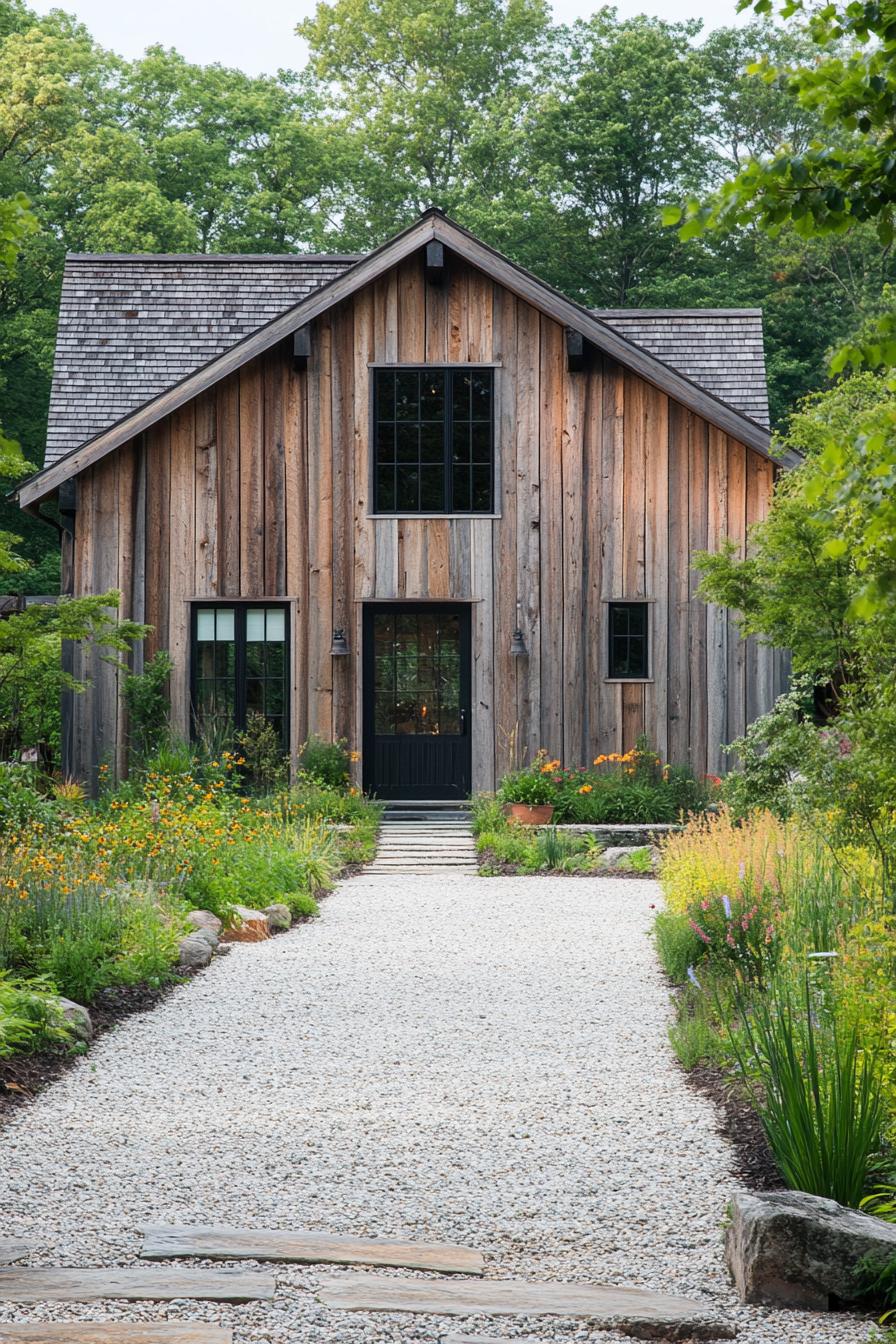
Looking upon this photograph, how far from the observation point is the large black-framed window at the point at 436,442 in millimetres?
16547

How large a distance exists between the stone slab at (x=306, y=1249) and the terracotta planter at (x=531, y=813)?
10.8m

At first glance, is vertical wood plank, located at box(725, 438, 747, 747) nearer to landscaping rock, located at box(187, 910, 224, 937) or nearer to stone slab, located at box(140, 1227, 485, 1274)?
landscaping rock, located at box(187, 910, 224, 937)

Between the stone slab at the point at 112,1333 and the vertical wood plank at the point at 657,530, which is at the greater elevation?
the vertical wood plank at the point at 657,530

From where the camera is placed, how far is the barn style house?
1633cm

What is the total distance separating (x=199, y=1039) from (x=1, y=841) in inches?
101

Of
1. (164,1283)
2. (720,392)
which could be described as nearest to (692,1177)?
(164,1283)

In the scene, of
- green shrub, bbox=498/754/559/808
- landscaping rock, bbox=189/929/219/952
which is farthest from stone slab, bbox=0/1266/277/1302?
green shrub, bbox=498/754/559/808

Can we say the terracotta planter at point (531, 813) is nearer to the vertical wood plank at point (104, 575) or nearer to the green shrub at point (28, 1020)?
the vertical wood plank at point (104, 575)

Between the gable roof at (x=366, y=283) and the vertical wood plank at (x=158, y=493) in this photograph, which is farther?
the vertical wood plank at (x=158, y=493)

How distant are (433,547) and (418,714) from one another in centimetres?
186

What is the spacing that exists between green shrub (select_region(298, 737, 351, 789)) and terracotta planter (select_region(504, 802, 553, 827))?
6.39ft

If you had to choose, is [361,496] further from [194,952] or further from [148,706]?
[194,952]

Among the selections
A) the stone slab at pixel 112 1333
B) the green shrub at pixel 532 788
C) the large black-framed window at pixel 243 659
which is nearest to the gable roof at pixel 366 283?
the large black-framed window at pixel 243 659

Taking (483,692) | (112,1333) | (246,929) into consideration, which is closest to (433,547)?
(483,692)
